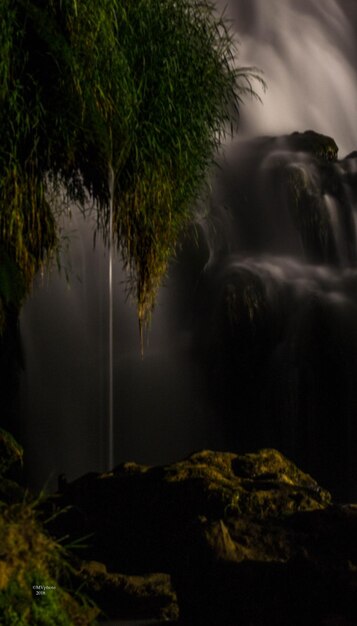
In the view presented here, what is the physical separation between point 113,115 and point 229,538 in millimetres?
3516

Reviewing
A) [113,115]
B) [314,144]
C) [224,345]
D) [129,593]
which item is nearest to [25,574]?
[129,593]

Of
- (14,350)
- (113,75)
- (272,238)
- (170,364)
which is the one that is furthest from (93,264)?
(113,75)

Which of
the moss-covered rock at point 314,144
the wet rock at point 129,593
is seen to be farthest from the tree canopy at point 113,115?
the moss-covered rock at point 314,144

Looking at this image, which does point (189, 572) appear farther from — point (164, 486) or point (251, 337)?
point (251, 337)

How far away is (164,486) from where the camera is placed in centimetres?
636

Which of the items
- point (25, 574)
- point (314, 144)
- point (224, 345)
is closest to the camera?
point (25, 574)

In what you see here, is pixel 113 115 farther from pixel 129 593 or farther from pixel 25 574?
pixel 25 574

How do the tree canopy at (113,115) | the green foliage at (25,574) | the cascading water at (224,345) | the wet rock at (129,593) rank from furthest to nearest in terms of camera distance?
the cascading water at (224,345) → the tree canopy at (113,115) → the wet rock at (129,593) → the green foliage at (25,574)

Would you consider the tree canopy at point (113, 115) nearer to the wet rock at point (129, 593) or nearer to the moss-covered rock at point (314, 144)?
the wet rock at point (129, 593)

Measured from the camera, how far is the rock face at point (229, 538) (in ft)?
15.4

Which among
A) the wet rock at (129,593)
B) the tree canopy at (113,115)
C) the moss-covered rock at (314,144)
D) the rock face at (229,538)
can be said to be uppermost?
the moss-covered rock at (314,144)

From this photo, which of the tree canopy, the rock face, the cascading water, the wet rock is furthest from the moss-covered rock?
the wet rock

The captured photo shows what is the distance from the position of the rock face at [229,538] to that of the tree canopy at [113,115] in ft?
5.92

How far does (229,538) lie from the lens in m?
4.89
